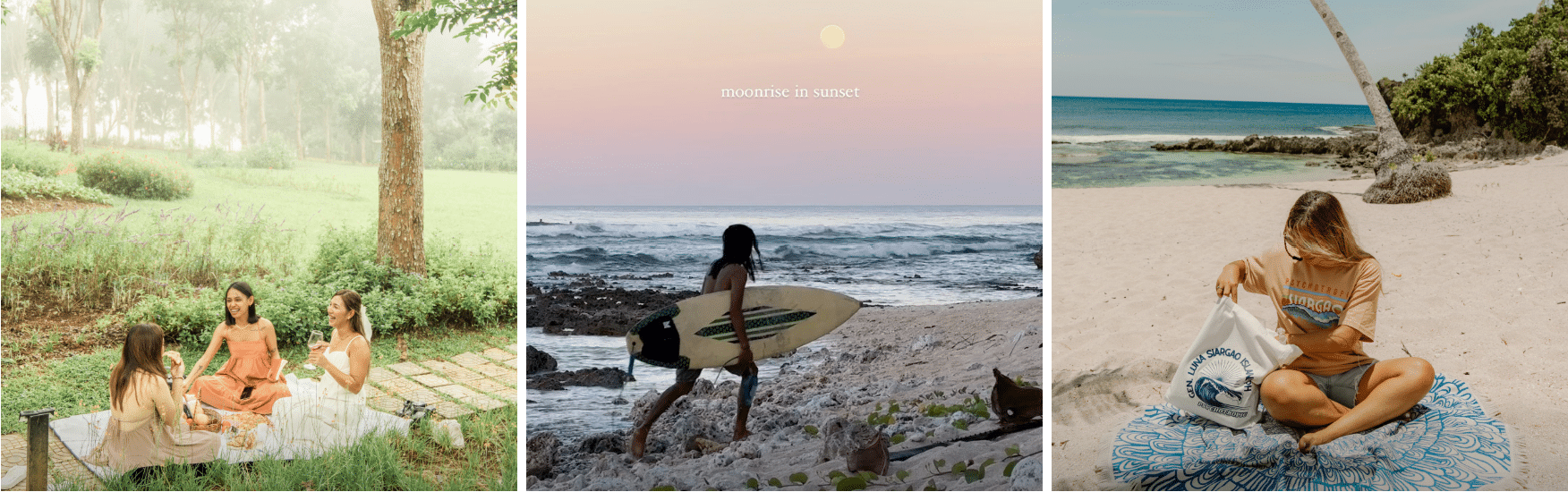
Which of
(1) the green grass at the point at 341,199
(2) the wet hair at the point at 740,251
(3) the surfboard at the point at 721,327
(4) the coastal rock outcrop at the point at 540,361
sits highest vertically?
A: (1) the green grass at the point at 341,199

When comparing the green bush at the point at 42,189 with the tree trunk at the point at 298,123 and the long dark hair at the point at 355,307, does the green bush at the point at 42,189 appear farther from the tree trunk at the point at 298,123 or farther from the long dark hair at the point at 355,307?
the long dark hair at the point at 355,307

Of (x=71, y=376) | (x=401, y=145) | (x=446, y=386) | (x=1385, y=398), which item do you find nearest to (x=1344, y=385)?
(x=1385, y=398)

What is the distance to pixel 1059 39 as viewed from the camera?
5332mm

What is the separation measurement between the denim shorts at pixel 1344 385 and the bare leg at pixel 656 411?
7.35 feet

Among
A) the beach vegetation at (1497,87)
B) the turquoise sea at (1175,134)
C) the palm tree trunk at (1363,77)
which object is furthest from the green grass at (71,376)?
the beach vegetation at (1497,87)

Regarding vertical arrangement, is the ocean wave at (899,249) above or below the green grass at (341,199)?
below

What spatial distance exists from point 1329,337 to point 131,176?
17.7ft

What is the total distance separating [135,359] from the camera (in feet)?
10.4

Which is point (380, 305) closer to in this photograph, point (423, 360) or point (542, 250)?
point (423, 360)

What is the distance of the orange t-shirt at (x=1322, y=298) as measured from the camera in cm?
288

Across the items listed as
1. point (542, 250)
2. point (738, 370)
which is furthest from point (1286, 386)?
point (542, 250)

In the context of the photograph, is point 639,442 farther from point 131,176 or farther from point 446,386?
point 131,176

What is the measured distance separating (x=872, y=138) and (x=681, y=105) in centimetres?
74

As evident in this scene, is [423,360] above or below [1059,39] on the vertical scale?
below
